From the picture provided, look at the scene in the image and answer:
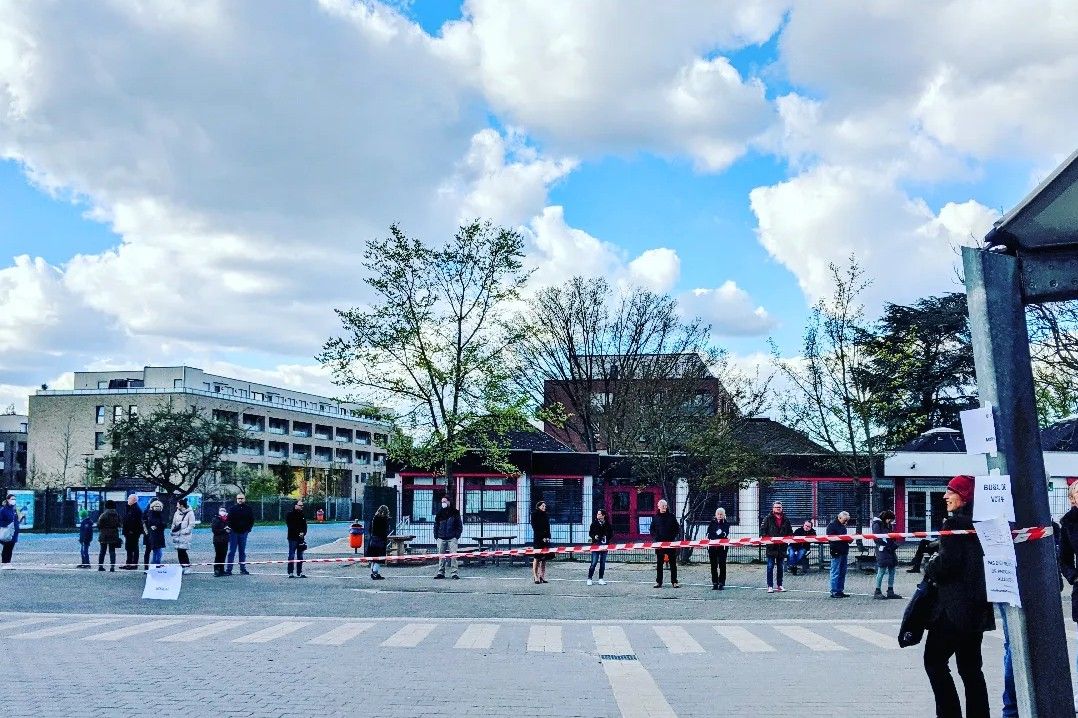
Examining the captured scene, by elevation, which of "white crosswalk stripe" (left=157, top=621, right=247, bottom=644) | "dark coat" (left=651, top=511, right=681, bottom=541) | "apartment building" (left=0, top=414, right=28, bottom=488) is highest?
"apartment building" (left=0, top=414, right=28, bottom=488)

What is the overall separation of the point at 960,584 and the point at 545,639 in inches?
281

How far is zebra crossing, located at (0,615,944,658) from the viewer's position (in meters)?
12.5

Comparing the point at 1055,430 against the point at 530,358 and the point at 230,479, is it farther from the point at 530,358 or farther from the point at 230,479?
the point at 230,479

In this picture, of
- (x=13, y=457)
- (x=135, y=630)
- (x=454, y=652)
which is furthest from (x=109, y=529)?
(x=13, y=457)

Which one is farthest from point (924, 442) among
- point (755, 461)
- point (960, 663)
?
point (960, 663)

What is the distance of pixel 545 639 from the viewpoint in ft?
43.2

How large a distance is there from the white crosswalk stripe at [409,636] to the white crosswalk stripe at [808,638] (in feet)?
15.3

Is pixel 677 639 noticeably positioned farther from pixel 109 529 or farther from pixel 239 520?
pixel 109 529

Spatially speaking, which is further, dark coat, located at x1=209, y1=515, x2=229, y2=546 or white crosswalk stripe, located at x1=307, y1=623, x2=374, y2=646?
dark coat, located at x1=209, y1=515, x2=229, y2=546

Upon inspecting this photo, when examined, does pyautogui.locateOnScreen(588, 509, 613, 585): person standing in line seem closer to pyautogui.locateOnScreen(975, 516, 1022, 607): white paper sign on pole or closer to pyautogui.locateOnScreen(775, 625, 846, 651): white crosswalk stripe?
pyautogui.locateOnScreen(775, 625, 846, 651): white crosswalk stripe

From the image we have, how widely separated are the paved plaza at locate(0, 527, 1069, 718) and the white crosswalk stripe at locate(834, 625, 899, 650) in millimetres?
42

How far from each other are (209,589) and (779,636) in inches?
453

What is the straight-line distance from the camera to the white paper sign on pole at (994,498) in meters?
5.12

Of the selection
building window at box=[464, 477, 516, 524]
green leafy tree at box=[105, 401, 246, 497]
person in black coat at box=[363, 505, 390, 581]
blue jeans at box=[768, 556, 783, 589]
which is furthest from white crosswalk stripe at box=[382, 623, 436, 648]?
green leafy tree at box=[105, 401, 246, 497]
